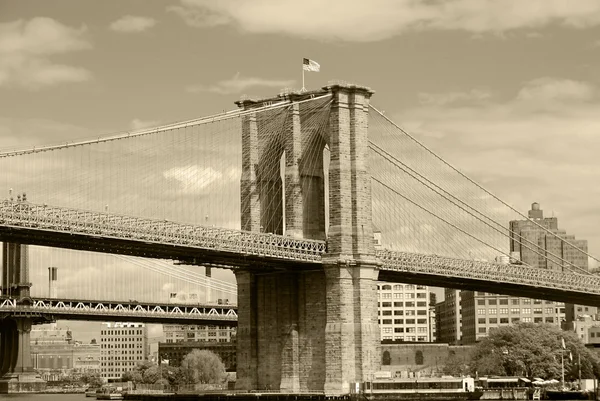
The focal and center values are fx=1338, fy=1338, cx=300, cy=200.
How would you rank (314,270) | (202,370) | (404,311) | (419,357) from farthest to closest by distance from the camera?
(404,311) < (202,370) < (419,357) < (314,270)

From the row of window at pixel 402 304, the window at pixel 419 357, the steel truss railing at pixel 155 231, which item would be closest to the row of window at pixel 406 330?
the row of window at pixel 402 304

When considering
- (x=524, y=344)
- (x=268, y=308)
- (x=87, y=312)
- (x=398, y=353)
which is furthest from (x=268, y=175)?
(x=87, y=312)

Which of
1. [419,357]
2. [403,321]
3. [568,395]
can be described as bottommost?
[568,395]

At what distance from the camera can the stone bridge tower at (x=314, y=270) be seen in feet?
300

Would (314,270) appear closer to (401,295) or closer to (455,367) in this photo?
(455,367)

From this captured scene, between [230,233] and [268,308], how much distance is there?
1048 centimetres

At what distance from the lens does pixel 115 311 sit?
16075cm

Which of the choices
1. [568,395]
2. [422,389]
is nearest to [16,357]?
[422,389]

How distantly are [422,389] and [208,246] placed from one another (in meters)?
18.2

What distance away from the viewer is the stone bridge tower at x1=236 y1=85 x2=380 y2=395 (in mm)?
91312

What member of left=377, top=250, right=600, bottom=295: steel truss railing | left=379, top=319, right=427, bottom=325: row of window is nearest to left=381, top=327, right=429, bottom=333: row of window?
left=379, top=319, right=427, bottom=325: row of window

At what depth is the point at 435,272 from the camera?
102 metres

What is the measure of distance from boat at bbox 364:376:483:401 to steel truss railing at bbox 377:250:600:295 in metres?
9.17

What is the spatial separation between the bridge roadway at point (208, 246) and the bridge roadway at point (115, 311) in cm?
5983
